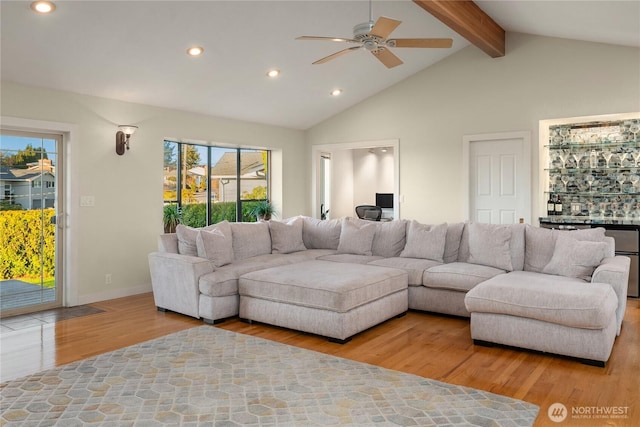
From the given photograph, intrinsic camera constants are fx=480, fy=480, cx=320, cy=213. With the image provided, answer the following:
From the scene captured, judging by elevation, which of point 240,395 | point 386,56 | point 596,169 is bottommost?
point 240,395

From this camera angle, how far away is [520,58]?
20.9 feet

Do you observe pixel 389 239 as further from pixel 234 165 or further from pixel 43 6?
pixel 43 6

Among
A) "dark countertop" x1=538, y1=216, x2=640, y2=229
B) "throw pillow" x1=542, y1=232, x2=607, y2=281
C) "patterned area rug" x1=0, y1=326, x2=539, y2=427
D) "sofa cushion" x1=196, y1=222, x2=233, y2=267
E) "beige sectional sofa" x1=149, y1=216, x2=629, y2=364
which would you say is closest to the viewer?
"patterned area rug" x1=0, y1=326, x2=539, y2=427

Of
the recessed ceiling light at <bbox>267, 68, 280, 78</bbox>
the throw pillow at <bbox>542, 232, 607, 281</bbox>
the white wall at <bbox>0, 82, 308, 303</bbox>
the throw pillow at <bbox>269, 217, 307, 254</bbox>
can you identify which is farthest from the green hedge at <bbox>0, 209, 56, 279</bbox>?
the throw pillow at <bbox>542, 232, 607, 281</bbox>

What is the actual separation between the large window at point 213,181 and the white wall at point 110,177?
607 millimetres

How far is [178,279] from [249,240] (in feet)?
3.44

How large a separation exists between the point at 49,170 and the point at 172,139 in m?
1.67

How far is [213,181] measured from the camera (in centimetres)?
748

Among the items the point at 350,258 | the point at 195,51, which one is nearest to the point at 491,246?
the point at 350,258

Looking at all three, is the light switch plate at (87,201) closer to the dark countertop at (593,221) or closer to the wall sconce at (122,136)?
the wall sconce at (122,136)

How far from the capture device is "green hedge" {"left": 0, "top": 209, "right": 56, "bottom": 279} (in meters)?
4.81

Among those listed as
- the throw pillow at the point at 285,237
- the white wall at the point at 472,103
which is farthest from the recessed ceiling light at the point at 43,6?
the white wall at the point at 472,103

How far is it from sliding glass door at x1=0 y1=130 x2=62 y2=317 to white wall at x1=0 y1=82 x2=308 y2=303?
217 millimetres

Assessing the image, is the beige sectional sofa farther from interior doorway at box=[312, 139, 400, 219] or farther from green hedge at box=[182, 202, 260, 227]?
interior doorway at box=[312, 139, 400, 219]
